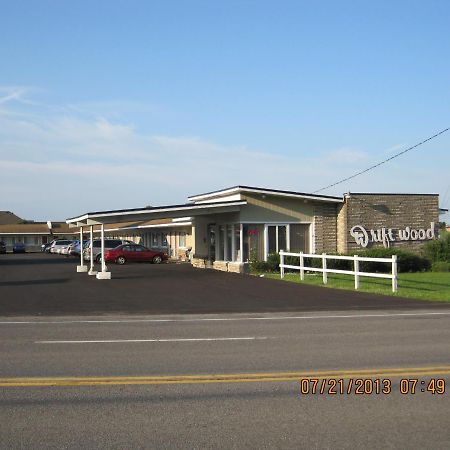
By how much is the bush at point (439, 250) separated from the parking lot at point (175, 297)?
11.1 metres

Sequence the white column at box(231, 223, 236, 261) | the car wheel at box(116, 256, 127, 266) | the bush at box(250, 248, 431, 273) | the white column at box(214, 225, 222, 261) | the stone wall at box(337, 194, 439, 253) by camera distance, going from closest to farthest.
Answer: the bush at box(250, 248, 431, 273)
the stone wall at box(337, 194, 439, 253)
the white column at box(231, 223, 236, 261)
the white column at box(214, 225, 222, 261)
the car wheel at box(116, 256, 127, 266)

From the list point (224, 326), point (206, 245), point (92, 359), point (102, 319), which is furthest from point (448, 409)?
point (206, 245)

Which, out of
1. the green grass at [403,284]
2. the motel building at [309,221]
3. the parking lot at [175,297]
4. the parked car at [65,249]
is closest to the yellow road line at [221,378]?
the parking lot at [175,297]

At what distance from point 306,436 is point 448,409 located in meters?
1.71

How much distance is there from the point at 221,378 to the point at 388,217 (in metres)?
27.6

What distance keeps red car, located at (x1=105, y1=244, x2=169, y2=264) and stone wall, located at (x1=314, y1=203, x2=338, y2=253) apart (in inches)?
602

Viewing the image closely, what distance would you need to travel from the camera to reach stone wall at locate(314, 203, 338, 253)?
33.9 m

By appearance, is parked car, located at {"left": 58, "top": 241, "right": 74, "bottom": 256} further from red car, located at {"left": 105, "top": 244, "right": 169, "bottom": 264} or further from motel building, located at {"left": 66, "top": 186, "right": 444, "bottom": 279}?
motel building, located at {"left": 66, "top": 186, "right": 444, "bottom": 279}

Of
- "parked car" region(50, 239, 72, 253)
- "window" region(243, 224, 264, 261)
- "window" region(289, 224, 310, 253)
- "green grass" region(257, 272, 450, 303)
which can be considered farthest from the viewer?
"parked car" region(50, 239, 72, 253)

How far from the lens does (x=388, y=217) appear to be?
34594mm

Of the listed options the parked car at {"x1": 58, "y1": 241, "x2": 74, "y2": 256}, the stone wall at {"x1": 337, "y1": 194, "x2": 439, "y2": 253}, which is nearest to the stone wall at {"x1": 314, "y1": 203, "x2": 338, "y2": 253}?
the stone wall at {"x1": 337, "y1": 194, "x2": 439, "y2": 253}

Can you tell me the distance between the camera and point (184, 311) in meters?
17.2

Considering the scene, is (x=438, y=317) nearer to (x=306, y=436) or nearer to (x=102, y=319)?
(x=102, y=319)

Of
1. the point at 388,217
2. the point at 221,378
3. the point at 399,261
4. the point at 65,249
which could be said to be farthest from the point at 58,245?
the point at 221,378
